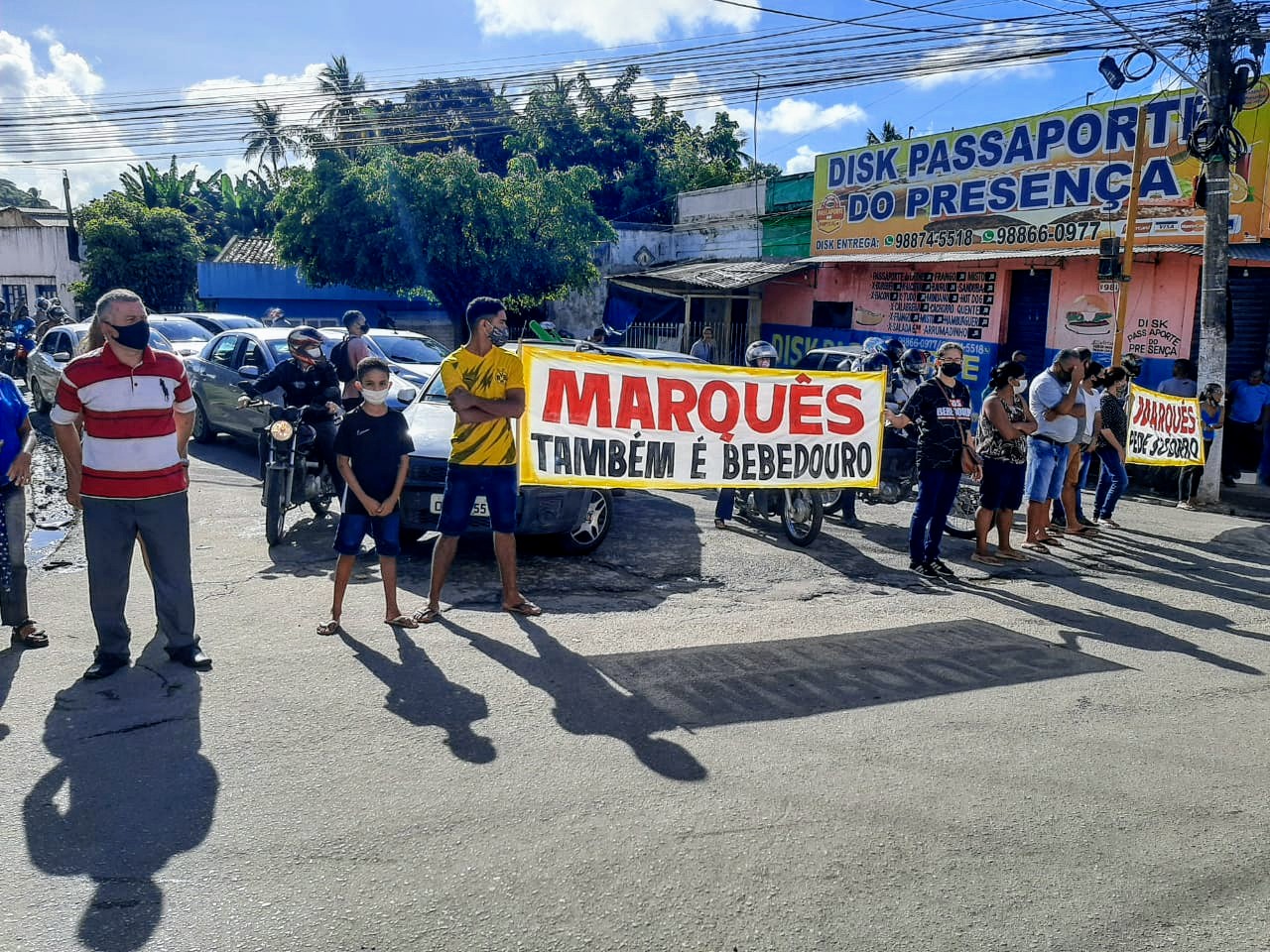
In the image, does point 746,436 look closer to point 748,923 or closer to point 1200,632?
point 1200,632

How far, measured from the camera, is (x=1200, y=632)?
6.84 meters

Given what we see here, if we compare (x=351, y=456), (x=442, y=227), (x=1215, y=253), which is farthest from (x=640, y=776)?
(x=442, y=227)

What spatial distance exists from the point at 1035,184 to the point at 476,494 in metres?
13.8

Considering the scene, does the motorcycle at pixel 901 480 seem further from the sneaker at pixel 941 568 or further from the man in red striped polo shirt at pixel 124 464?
the man in red striped polo shirt at pixel 124 464

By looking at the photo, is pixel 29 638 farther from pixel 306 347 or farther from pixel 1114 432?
pixel 1114 432

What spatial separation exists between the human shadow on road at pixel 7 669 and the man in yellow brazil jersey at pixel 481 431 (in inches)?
83.9

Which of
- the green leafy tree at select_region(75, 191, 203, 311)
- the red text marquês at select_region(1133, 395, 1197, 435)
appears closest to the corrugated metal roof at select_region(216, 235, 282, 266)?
the green leafy tree at select_region(75, 191, 203, 311)

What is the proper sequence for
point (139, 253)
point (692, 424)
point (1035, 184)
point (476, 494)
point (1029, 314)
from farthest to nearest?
1. point (139, 253)
2. point (1029, 314)
3. point (1035, 184)
4. point (692, 424)
5. point (476, 494)

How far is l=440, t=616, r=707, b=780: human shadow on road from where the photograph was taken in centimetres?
455

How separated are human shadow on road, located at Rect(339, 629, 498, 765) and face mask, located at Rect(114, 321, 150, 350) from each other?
1953 millimetres

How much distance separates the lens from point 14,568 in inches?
226

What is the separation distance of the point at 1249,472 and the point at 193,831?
1520 cm

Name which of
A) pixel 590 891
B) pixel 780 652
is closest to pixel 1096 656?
pixel 780 652

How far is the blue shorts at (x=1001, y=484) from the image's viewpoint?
27.6 ft
